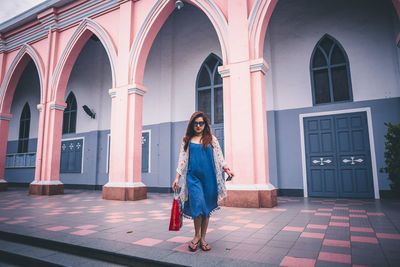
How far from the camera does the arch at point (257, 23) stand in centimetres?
598

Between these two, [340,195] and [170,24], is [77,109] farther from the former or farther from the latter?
[340,195]

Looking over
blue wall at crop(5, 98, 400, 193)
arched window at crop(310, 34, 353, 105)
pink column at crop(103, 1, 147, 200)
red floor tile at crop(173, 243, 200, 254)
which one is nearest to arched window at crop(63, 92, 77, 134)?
blue wall at crop(5, 98, 400, 193)

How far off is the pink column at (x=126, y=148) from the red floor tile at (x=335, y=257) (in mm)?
5504

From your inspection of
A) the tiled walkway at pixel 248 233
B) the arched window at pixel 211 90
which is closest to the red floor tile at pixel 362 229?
the tiled walkway at pixel 248 233

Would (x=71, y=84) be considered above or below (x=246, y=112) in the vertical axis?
above

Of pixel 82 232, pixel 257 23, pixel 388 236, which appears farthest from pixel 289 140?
pixel 82 232

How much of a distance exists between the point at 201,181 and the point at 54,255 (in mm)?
1929

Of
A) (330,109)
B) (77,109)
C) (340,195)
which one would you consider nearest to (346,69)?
(330,109)

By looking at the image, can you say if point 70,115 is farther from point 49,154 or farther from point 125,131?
point 125,131

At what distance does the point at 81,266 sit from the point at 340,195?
6.79m

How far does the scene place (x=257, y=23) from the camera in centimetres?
604

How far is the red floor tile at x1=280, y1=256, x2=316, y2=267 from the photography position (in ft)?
7.46

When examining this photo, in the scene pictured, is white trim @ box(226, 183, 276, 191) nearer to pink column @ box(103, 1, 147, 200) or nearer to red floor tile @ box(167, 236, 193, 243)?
red floor tile @ box(167, 236, 193, 243)

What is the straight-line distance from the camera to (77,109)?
41.0 feet
